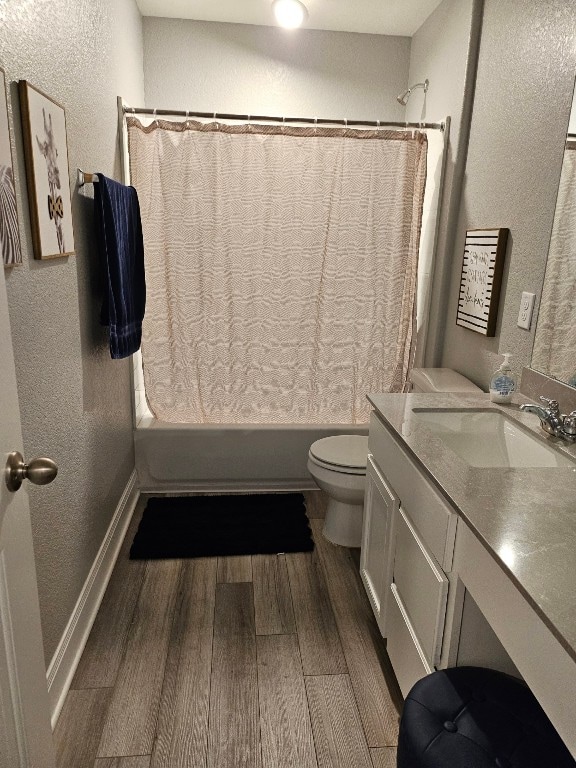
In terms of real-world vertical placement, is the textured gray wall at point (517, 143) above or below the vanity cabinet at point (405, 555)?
above

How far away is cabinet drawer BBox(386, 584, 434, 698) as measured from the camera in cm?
141

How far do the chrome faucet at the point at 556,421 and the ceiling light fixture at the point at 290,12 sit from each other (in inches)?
85.8

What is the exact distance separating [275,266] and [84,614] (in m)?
1.74

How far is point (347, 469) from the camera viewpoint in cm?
227

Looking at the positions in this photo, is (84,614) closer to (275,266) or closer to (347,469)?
(347,469)

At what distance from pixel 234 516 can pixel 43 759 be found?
1586mm

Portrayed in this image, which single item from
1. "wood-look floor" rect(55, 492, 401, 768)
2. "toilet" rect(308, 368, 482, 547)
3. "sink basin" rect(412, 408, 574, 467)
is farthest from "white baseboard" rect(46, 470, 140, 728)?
"sink basin" rect(412, 408, 574, 467)

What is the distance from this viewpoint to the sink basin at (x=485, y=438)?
5.30 feet

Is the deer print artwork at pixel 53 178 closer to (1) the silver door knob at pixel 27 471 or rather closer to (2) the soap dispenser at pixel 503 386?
(1) the silver door knob at pixel 27 471

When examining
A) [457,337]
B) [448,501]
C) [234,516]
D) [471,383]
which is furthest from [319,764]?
[457,337]

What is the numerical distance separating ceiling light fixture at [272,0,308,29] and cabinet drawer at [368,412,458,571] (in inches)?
79.0

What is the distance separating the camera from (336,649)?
74.4 inches

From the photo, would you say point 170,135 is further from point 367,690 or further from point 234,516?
point 367,690

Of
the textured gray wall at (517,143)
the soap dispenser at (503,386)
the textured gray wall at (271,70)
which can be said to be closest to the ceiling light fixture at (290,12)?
the textured gray wall at (271,70)
